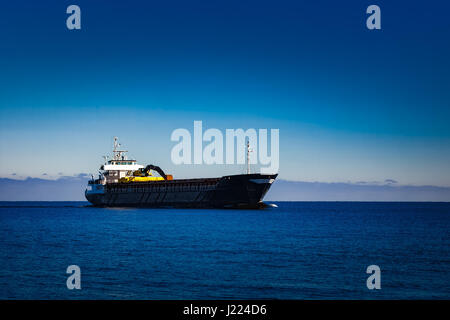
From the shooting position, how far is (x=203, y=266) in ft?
90.7

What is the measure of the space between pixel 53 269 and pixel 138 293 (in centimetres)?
881

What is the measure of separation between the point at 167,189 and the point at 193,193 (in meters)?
7.86

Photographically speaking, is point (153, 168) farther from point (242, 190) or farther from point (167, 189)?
point (242, 190)

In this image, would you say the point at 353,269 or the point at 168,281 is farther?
the point at 353,269

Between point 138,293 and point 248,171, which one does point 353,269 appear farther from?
point 248,171

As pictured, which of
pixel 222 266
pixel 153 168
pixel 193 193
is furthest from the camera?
pixel 153 168

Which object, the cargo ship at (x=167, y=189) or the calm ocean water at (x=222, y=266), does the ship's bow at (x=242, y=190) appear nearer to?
the cargo ship at (x=167, y=189)

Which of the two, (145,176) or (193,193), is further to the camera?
(145,176)

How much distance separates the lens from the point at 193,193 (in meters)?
90.4

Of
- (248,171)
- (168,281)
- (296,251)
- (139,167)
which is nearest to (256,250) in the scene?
(296,251)

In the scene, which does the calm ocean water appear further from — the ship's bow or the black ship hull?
the black ship hull

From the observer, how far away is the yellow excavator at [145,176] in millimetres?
108412

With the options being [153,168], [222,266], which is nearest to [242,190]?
[153,168]

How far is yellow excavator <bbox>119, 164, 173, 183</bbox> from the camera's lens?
356 feet
